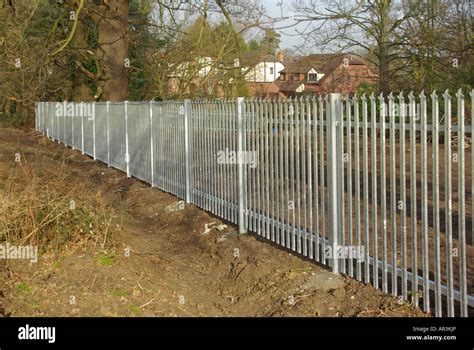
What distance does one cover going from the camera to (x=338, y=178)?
6543 millimetres

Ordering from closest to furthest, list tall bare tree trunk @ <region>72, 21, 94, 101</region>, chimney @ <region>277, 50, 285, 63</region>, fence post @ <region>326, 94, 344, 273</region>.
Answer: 1. fence post @ <region>326, 94, 344, 273</region>
2. tall bare tree trunk @ <region>72, 21, 94, 101</region>
3. chimney @ <region>277, 50, 285, 63</region>

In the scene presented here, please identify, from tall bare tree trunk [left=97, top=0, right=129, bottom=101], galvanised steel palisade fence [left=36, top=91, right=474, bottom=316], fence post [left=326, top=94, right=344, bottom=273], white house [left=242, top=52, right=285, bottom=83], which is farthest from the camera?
white house [left=242, top=52, right=285, bottom=83]

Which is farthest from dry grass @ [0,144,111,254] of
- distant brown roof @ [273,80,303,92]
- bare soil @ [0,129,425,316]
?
distant brown roof @ [273,80,303,92]

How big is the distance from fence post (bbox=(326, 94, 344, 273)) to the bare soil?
1.11 feet

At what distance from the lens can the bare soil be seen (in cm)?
565

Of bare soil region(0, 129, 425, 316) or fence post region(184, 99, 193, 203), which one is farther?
fence post region(184, 99, 193, 203)

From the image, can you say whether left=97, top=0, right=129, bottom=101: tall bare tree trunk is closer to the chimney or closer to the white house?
the white house

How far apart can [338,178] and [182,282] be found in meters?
2.10

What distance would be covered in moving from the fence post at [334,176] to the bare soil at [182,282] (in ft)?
1.11

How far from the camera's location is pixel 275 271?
7.08 meters

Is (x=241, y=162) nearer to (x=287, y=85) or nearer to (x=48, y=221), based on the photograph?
(x=48, y=221)

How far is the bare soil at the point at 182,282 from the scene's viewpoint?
18.5 ft

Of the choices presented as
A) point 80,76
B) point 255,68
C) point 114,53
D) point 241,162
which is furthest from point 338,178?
point 255,68

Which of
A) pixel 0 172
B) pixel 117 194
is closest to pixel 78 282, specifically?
pixel 0 172
